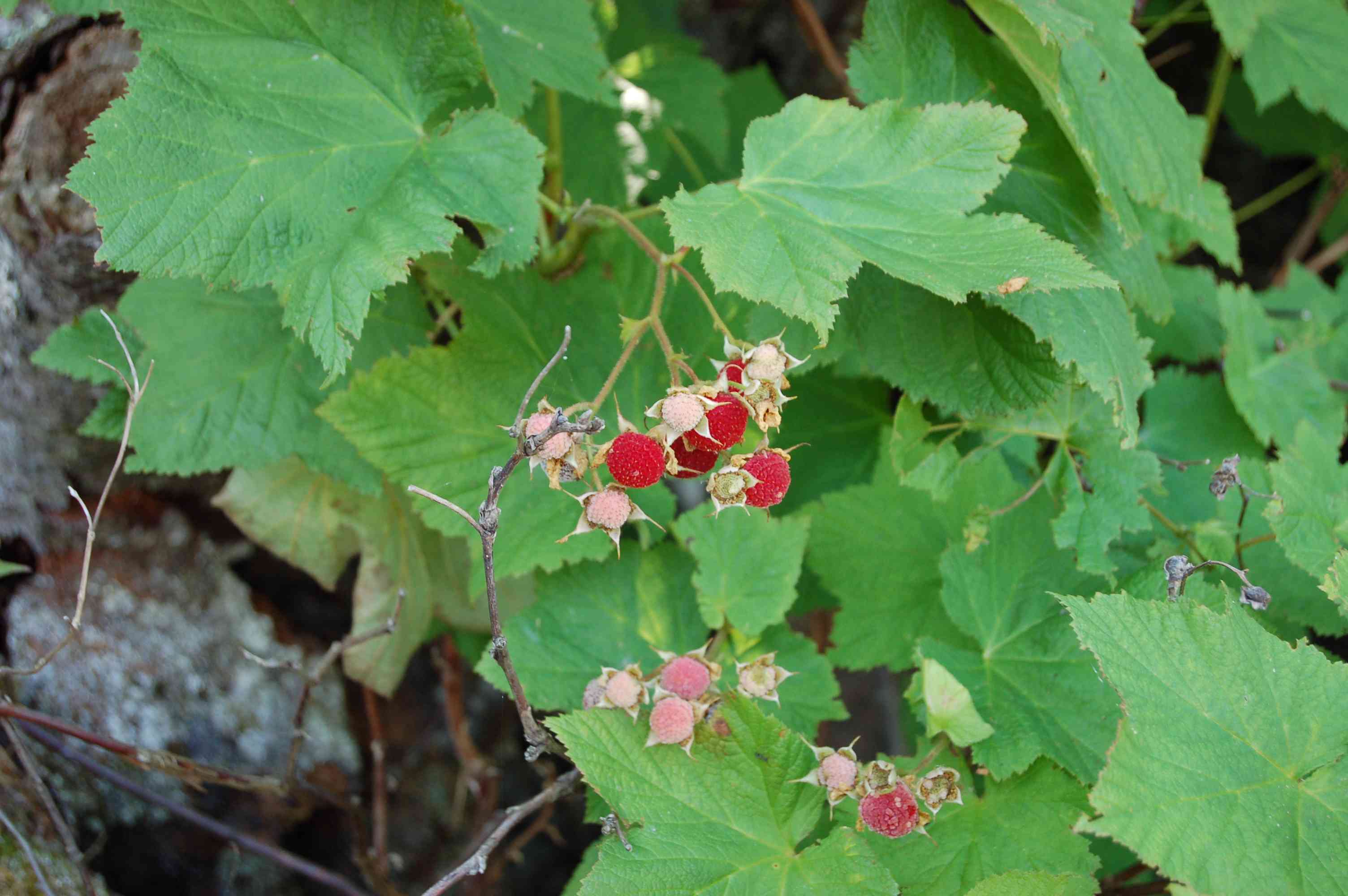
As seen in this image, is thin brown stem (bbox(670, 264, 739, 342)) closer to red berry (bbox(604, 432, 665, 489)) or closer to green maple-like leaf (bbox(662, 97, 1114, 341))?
green maple-like leaf (bbox(662, 97, 1114, 341))

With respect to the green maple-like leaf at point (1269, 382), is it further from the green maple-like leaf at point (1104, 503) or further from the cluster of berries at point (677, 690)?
the cluster of berries at point (677, 690)

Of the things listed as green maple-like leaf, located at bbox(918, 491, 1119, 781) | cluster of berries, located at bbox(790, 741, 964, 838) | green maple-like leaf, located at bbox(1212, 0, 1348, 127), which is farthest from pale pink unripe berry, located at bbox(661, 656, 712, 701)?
green maple-like leaf, located at bbox(1212, 0, 1348, 127)

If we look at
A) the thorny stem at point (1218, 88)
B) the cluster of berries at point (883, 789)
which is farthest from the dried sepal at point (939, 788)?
the thorny stem at point (1218, 88)

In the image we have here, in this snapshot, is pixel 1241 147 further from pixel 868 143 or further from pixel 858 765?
pixel 858 765

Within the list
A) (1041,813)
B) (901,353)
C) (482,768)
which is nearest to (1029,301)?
(901,353)

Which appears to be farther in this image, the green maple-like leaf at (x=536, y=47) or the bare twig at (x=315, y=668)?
the green maple-like leaf at (x=536, y=47)

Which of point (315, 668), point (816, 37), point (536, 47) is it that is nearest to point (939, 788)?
point (315, 668)
